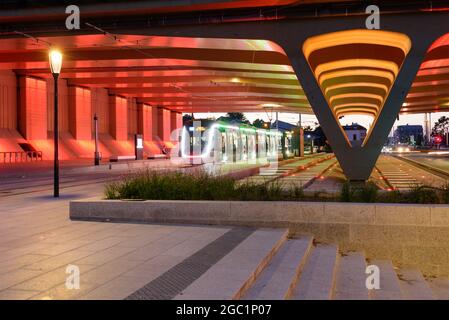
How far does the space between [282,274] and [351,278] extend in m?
1.35

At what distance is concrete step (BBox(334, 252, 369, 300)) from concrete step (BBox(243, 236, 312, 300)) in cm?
55

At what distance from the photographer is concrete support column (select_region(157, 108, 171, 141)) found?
67.6m

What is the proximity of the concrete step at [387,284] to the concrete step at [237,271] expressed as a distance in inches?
59.1

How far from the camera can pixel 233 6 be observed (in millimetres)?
21906

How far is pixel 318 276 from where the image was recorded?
6.09 m

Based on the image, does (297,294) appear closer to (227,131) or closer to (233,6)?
(233,6)

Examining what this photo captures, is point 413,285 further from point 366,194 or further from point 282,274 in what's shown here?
point 366,194

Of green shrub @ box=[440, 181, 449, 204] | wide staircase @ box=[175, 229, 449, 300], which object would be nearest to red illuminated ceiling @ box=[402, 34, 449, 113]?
green shrub @ box=[440, 181, 449, 204]

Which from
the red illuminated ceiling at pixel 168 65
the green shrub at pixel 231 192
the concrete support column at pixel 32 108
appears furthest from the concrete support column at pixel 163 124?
the green shrub at pixel 231 192

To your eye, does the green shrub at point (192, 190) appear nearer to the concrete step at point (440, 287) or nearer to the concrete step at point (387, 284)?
the concrete step at point (387, 284)

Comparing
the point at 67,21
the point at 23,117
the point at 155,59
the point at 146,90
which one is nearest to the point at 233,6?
the point at 67,21

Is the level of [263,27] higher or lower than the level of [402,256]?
higher
